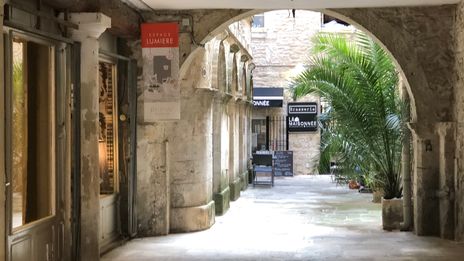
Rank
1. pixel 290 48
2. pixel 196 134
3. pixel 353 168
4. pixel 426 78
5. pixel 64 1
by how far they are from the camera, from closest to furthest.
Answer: pixel 64 1
pixel 426 78
pixel 196 134
pixel 353 168
pixel 290 48

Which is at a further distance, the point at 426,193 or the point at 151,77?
the point at 426,193

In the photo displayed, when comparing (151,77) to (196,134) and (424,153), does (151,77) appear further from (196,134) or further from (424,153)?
(424,153)

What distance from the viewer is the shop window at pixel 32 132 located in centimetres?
633

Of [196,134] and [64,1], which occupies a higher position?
[64,1]

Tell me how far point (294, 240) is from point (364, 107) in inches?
131

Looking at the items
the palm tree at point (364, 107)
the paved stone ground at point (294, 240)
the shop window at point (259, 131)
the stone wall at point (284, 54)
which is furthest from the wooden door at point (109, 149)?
the stone wall at point (284, 54)

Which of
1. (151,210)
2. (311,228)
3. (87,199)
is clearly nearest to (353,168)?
(311,228)

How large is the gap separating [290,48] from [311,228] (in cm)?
1384

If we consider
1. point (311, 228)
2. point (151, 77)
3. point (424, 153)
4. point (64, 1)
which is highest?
point (64, 1)

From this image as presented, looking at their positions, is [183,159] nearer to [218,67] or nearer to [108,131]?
[108,131]

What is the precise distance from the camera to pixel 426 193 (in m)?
9.82

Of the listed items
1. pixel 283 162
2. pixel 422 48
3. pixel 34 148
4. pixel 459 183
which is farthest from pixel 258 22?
pixel 34 148

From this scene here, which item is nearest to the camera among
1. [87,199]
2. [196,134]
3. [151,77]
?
[87,199]

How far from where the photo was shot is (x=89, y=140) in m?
7.41
